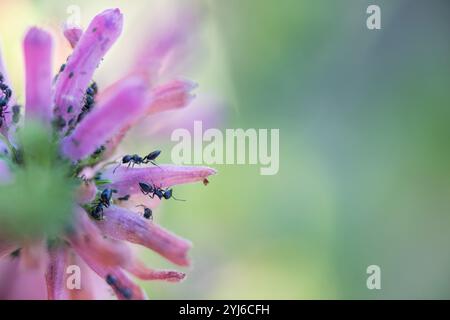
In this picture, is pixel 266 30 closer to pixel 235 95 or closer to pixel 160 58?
pixel 235 95

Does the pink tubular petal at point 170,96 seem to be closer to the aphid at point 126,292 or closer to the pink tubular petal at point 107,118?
the pink tubular petal at point 107,118

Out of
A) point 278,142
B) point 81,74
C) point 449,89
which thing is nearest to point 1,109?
point 81,74

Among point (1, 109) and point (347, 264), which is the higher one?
point (1, 109)

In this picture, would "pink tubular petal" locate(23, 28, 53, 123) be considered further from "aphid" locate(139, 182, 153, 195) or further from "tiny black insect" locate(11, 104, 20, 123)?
"aphid" locate(139, 182, 153, 195)

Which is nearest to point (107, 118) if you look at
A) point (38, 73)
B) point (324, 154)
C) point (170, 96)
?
point (38, 73)

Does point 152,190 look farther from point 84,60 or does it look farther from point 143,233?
point 84,60

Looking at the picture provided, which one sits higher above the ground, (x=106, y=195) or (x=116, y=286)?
(x=106, y=195)

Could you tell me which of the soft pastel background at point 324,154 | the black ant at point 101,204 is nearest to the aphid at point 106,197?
the black ant at point 101,204
